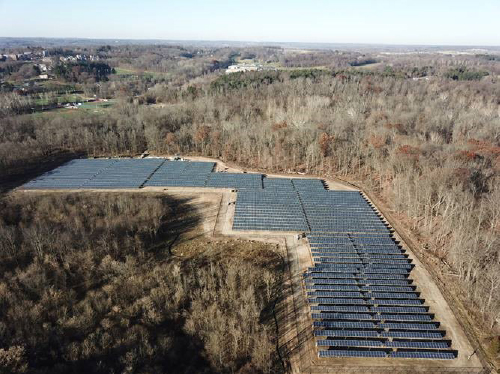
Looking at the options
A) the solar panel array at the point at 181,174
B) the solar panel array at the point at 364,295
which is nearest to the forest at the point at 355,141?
the solar panel array at the point at 364,295

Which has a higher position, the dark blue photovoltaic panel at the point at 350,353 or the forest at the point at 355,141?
the forest at the point at 355,141

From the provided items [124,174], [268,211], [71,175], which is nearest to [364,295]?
[268,211]

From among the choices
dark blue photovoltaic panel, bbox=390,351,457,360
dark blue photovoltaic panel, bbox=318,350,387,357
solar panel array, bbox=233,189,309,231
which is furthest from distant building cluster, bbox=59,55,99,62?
dark blue photovoltaic panel, bbox=390,351,457,360

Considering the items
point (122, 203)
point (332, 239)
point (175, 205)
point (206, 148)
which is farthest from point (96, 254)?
point (206, 148)

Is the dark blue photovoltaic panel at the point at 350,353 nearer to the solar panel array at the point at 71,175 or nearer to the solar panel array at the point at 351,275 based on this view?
Answer: the solar panel array at the point at 351,275

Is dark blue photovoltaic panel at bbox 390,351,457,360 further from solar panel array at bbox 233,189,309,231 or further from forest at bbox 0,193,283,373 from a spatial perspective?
solar panel array at bbox 233,189,309,231

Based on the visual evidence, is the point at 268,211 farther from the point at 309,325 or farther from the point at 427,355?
the point at 427,355

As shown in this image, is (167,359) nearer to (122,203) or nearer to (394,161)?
(122,203)
